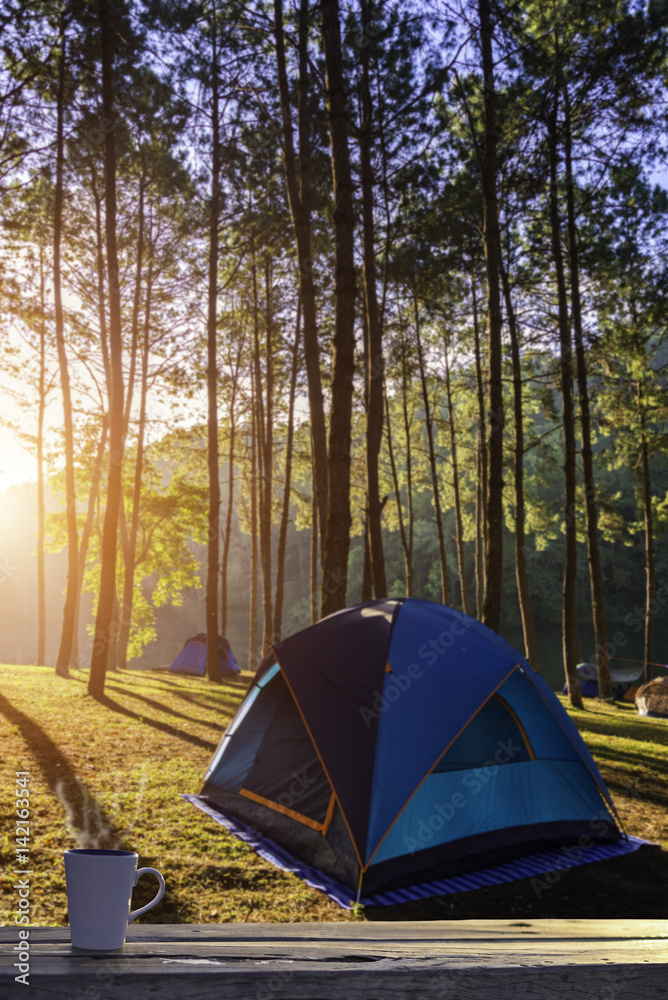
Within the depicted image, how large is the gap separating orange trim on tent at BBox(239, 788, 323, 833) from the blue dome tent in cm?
2

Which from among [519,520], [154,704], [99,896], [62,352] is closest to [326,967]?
[99,896]

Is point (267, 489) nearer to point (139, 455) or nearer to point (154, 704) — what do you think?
point (139, 455)

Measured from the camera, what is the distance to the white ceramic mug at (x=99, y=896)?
1146mm

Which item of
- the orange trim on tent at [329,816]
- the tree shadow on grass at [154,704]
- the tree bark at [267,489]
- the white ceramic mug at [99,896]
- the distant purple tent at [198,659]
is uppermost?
the tree bark at [267,489]

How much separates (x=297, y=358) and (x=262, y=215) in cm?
482

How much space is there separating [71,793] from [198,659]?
1669 centimetres

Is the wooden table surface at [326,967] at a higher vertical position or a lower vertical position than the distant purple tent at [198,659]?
higher

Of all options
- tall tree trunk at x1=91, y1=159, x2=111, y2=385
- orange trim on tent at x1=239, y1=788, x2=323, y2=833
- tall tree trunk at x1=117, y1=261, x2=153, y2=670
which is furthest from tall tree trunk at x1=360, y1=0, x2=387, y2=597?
tall tree trunk at x1=117, y1=261, x2=153, y2=670

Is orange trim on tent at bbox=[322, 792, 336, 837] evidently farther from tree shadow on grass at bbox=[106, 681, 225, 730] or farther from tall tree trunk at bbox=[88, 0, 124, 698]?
tall tree trunk at bbox=[88, 0, 124, 698]

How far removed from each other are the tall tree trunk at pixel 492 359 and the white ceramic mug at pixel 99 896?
28.8 ft

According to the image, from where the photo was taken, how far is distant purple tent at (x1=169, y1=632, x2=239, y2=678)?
71.1 ft

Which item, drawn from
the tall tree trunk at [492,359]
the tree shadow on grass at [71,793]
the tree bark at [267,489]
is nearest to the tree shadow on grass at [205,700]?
the tree shadow on grass at [71,793]

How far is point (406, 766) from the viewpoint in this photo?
4.84 meters

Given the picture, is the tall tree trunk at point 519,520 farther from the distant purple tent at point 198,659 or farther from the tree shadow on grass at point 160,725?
the distant purple tent at point 198,659
